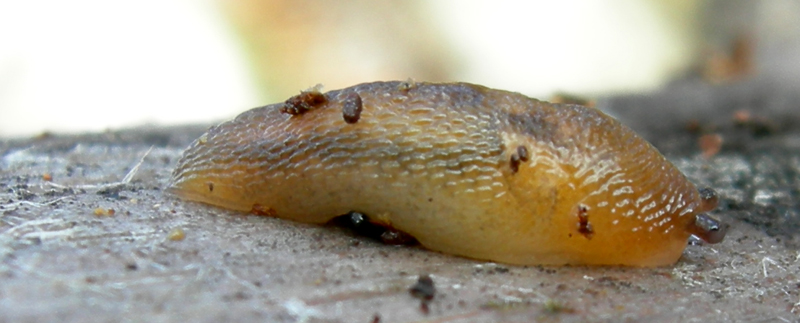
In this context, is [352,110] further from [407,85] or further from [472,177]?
[472,177]

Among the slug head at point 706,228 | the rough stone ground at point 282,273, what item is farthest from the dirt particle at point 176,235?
the slug head at point 706,228

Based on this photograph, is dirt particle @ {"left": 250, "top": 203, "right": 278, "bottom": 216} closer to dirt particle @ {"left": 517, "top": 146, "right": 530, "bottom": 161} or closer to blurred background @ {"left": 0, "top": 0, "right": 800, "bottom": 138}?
dirt particle @ {"left": 517, "top": 146, "right": 530, "bottom": 161}

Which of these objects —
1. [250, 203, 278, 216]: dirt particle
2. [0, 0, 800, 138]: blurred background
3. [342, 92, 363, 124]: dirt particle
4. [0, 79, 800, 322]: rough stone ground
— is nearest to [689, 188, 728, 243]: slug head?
[0, 79, 800, 322]: rough stone ground

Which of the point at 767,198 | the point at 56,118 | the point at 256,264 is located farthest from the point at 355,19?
the point at 256,264

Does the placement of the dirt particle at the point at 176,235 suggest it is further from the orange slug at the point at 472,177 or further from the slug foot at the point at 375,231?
the slug foot at the point at 375,231

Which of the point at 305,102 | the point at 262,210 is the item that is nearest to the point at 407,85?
the point at 305,102

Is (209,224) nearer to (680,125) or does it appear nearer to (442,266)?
(442,266)
